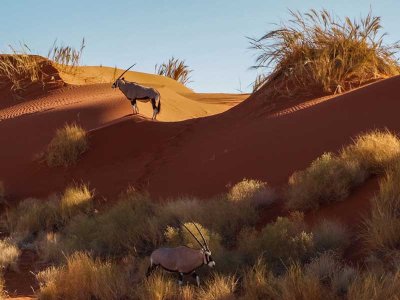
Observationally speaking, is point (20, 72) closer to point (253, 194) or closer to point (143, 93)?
point (143, 93)

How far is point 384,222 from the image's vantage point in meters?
7.06

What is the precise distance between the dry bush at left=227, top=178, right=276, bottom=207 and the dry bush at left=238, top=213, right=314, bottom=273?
5.65ft

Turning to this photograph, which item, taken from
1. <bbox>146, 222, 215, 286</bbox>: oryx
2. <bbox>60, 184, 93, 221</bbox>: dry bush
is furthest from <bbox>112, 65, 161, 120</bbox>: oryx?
<bbox>146, 222, 215, 286</bbox>: oryx

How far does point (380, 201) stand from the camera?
7.80 metres

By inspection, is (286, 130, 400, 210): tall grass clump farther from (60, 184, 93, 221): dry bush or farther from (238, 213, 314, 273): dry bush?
(60, 184, 93, 221): dry bush

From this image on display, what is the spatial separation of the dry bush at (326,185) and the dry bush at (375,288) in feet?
10.5

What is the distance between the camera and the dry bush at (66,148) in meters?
15.9

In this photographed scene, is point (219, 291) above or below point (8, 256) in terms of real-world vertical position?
above

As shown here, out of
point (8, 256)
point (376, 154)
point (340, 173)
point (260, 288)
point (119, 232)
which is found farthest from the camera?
point (119, 232)

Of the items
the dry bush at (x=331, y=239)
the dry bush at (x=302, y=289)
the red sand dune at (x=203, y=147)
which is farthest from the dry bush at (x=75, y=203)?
the dry bush at (x=302, y=289)

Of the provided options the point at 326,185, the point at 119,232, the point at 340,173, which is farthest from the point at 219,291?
the point at 119,232

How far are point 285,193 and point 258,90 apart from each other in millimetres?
8333

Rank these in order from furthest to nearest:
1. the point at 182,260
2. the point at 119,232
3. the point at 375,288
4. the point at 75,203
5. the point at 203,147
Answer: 1. the point at 203,147
2. the point at 75,203
3. the point at 119,232
4. the point at 182,260
5. the point at 375,288

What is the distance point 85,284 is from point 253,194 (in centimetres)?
366
